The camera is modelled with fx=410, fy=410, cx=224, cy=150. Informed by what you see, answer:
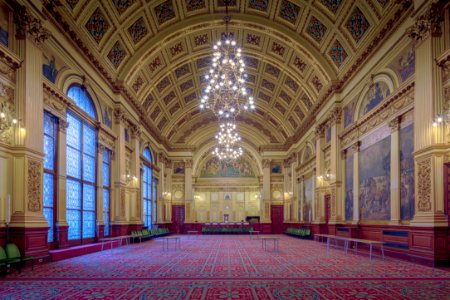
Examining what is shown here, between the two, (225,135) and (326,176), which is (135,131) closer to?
(225,135)

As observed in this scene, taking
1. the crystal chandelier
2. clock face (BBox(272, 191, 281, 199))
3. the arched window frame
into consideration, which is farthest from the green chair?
clock face (BBox(272, 191, 281, 199))

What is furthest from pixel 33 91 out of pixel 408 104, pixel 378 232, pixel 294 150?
pixel 294 150

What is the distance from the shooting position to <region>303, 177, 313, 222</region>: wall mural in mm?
26433

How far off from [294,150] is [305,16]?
14923mm

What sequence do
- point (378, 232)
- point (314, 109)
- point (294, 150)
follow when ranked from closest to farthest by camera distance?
point (378, 232), point (314, 109), point (294, 150)

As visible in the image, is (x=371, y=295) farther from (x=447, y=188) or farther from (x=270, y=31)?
(x=270, y=31)

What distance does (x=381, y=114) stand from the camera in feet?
49.3

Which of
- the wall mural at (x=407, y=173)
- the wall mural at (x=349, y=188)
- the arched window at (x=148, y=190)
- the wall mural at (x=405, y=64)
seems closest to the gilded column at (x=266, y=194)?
the arched window at (x=148, y=190)

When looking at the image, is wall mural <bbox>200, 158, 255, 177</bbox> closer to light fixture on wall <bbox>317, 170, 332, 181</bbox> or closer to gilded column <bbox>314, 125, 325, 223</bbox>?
gilded column <bbox>314, 125, 325, 223</bbox>

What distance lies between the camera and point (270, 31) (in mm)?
20891

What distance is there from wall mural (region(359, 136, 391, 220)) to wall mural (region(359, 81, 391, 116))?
1563 mm

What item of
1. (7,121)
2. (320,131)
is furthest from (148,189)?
(7,121)

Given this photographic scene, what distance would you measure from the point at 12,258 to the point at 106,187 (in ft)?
31.9

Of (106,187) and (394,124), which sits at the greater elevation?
(394,124)
